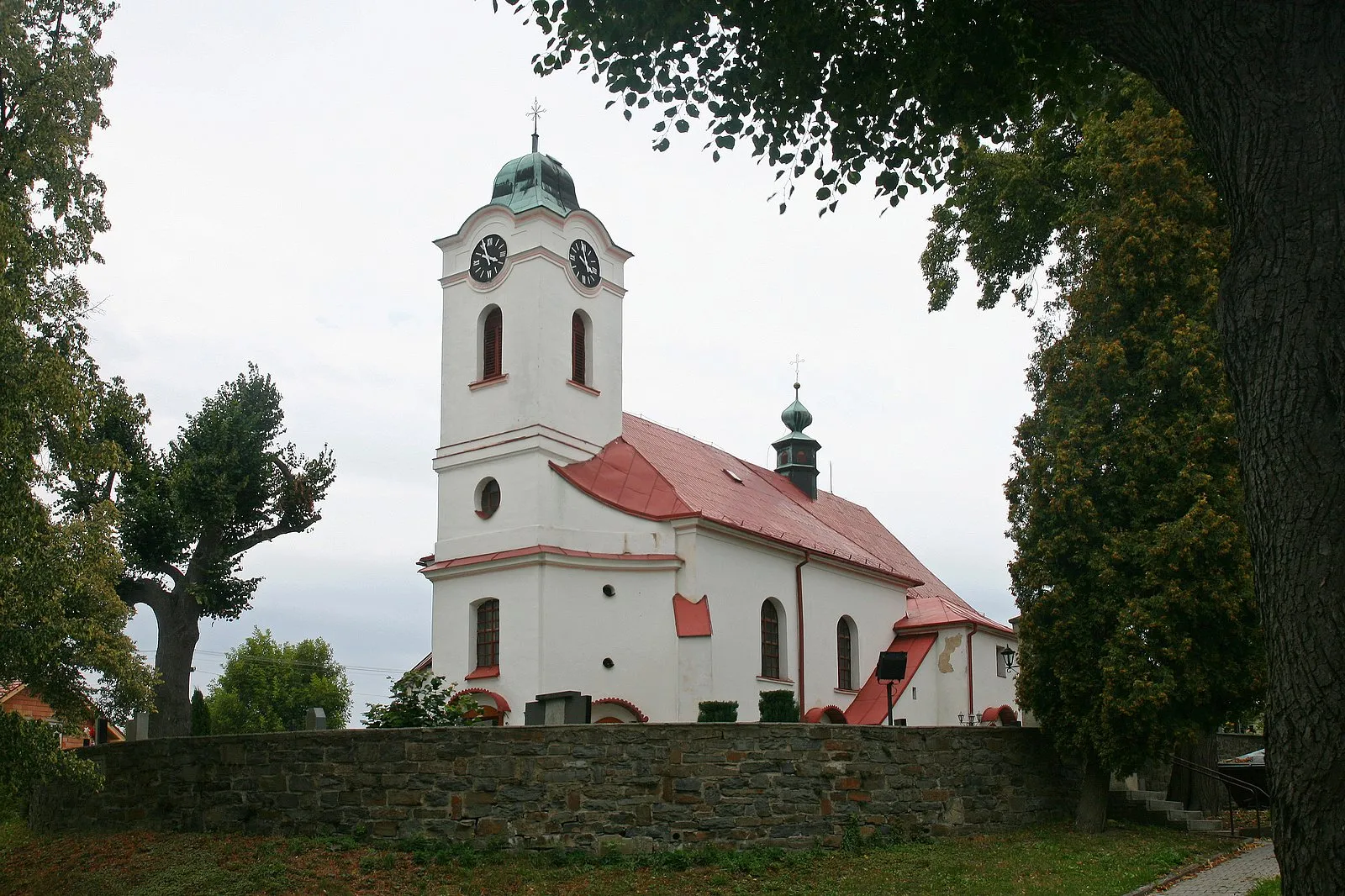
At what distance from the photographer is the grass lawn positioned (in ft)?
43.1

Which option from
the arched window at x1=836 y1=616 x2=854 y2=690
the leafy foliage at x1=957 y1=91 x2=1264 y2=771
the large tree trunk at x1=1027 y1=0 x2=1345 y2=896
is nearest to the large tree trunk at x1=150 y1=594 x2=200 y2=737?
the arched window at x1=836 y1=616 x2=854 y2=690

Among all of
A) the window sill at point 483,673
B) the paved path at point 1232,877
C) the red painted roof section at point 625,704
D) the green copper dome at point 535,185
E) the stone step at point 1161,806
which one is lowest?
the paved path at point 1232,877

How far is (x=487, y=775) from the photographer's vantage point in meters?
14.7

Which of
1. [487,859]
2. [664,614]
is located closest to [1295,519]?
[487,859]

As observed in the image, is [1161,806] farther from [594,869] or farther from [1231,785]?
[594,869]

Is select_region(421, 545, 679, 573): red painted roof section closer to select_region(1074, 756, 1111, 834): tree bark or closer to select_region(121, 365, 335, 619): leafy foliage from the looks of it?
select_region(121, 365, 335, 619): leafy foliage

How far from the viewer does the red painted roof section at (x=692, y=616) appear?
25.4m

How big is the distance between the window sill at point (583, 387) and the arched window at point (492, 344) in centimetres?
161

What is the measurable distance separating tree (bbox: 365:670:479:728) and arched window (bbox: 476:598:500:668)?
8.13 m

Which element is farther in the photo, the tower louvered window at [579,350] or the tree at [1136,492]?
the tower louvered window at [579,350]

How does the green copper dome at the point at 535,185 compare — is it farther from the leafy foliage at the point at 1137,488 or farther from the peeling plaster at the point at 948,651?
the peeling plaster at the point at 948,651

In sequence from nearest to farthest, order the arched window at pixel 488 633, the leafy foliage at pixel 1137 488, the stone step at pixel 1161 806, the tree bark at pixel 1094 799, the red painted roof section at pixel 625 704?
the leafy foliage at pixel 1137 488
the tree bark at pixel 1094 799
the stone step at pixel 1161 806
the red painted roof section at pixel 625 704
the arched window at pixel 488 633

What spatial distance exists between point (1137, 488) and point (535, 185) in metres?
16.9

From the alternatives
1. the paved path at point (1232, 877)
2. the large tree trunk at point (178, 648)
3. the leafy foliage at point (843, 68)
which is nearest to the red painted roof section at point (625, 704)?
the large tree trunk at point (178, 648)
